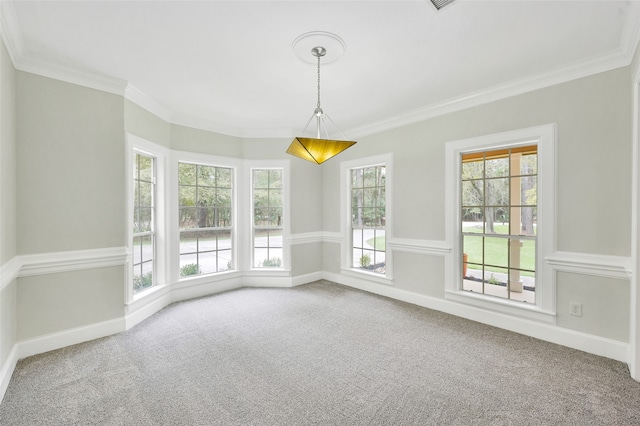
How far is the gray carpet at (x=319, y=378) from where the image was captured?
1.90 metres

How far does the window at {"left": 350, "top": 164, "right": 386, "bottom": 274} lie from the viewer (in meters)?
4.61

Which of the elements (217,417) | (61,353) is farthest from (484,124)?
(61,353)

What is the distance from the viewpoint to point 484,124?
3383mm

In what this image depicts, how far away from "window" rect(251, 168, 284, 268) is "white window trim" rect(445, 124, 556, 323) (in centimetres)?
272

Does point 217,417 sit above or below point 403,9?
below

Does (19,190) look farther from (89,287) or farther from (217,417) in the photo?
(217,417)

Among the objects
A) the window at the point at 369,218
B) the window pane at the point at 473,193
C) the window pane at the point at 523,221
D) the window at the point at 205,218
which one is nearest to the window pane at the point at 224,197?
the window at the point at 205,218

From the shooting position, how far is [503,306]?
322 centimetres

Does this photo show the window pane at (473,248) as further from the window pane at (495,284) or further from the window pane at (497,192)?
the window pane at (497,192)

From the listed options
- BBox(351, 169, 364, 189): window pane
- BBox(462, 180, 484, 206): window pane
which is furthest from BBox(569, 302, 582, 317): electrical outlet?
BBox(351, 169, 364, 189): window pane

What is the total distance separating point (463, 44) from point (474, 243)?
2293 mm

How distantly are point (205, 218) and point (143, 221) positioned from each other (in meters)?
0.91

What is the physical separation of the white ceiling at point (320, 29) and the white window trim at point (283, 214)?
1.31 metres

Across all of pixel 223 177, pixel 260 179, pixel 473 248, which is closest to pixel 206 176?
pixel 223 177
